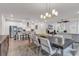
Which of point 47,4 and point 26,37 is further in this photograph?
point 26,37

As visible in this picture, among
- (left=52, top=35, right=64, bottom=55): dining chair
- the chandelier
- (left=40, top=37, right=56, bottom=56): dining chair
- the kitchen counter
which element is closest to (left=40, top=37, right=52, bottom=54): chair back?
(left=40, top=37, right=56, bottom=56): dining chair

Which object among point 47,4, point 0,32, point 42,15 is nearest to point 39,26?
point 42,15

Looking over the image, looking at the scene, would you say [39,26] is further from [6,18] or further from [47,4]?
[6,18]

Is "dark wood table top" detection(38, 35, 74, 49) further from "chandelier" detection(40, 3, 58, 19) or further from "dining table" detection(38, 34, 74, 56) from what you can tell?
"chandelier" detection(40, 3, 58, 19)

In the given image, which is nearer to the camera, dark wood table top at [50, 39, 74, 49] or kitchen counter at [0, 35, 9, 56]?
kitchen counter at [0, 35, 9, 56]

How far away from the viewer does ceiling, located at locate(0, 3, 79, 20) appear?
209cm

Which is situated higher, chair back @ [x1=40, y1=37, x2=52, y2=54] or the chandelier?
the chandelier

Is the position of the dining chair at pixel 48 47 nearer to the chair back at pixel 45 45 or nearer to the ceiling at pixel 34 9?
the chair back at pixel 45 45

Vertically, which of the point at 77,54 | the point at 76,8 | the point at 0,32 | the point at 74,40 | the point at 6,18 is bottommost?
the point at 77,54

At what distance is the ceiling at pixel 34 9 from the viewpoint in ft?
6.85

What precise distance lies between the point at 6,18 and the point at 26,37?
0.51 m

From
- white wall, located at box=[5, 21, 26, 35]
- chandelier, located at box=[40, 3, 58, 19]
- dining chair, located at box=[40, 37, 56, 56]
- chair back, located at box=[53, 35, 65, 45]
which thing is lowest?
dining chair, located at box=[40, 37, 56, 56]

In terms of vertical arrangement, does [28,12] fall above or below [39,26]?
above

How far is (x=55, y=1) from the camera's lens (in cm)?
207
